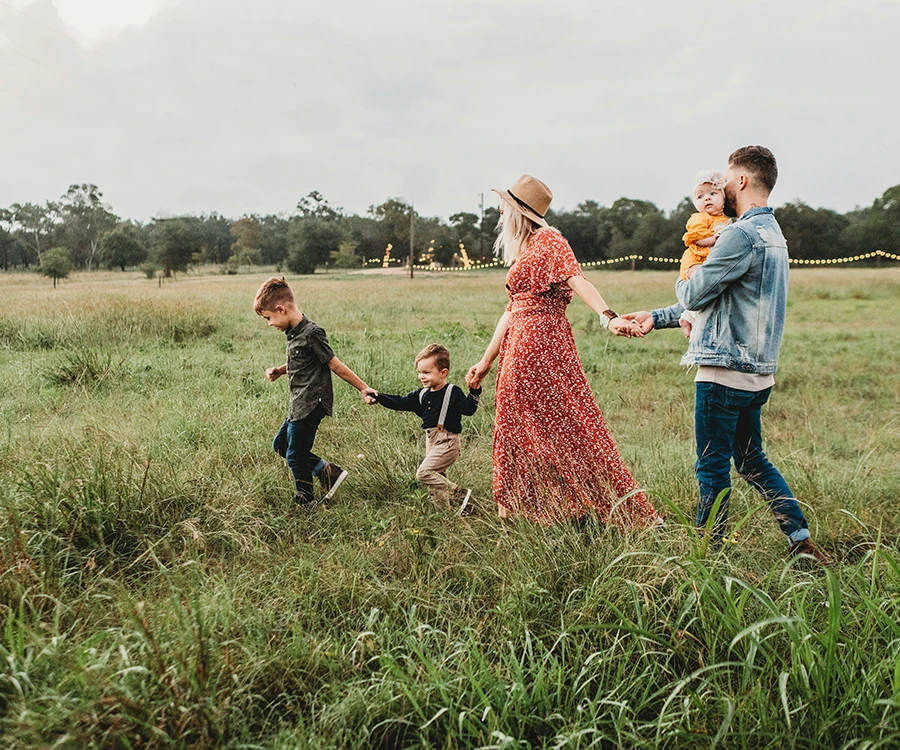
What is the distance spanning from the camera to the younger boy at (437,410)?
4.05 metres

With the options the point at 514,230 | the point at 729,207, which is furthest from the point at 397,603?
the point at 729,207

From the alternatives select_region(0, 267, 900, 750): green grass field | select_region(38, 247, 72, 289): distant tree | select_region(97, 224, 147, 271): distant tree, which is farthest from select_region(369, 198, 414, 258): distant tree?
select_region(0, 267, 900, 750): green grass field

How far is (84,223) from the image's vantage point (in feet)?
59.4

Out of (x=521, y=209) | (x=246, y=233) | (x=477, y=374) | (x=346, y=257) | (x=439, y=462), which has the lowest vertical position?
(x=439, y=462)

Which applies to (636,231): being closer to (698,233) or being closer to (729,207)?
(698,233)

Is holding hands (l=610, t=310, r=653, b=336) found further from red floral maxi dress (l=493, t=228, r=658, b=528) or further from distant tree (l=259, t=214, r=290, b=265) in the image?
distant tree (l=259, t=214, r=290, b=265)

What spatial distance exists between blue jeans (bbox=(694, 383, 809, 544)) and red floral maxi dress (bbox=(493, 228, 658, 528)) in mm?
542

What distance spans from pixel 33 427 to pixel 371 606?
3.96 m

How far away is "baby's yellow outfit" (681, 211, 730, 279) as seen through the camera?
13.2 ft

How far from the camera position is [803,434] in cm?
599

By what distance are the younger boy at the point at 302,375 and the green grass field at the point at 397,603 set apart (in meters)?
0.25

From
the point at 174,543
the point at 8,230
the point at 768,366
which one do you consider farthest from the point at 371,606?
the point at 8,230

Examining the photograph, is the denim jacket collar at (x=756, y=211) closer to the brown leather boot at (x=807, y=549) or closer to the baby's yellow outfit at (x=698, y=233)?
the baby's yellow outfit at (x=698, y=233)

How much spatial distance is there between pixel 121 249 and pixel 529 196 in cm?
1871
